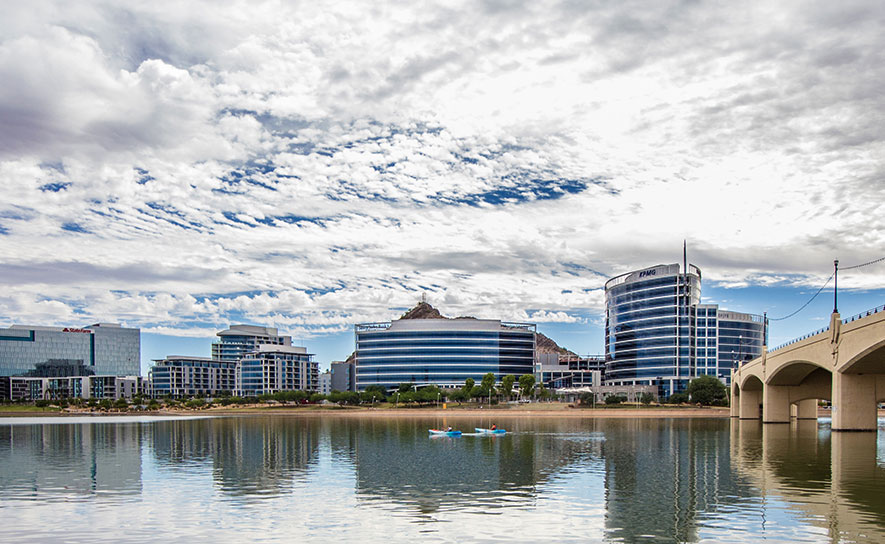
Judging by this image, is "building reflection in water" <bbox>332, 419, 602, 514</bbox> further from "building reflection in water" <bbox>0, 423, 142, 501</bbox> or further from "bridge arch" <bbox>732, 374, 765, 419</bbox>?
"bridge arch" <bbox>732, 374, 765, 419</bbox>

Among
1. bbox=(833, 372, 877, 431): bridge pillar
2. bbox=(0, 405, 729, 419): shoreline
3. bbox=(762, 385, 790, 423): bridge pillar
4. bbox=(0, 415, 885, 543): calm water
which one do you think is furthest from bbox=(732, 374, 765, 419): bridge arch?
bbox=(0, 415, 885, 543): calm water

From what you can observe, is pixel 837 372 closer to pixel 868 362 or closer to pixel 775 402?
pixel 868 362

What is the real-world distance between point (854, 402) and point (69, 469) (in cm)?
7100

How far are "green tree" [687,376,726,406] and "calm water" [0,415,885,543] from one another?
110 meters

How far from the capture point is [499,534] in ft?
90.6

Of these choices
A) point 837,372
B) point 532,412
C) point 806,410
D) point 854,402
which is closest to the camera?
point 837,372

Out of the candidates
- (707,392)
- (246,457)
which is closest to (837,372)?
(246,457)

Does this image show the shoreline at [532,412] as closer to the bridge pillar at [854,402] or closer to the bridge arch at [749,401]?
the bridge arch at [749,401]

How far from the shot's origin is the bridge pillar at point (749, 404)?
132 metres

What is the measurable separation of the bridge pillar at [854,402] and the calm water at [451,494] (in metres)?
7.95

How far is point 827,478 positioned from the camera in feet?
142

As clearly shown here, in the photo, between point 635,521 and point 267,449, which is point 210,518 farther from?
point 267,449

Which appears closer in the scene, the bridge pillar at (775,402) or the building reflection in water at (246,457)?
the building reflection in water at (246,457)

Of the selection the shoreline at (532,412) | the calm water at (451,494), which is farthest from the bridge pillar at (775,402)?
the calm water at (451,494)
